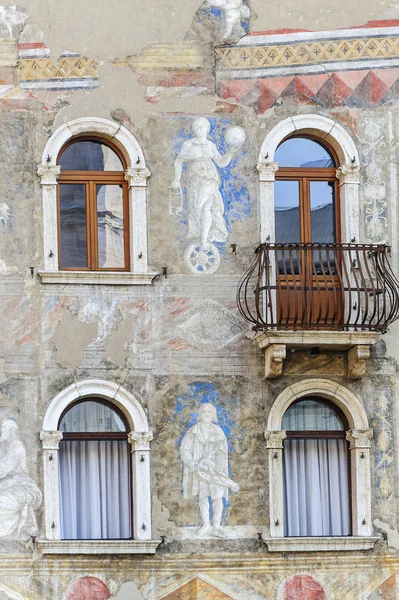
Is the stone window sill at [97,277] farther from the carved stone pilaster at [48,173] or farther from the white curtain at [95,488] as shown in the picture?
the white curtain at [95,488]

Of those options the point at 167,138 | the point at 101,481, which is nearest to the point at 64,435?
the point at 101,481

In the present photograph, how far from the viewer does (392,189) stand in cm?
2486

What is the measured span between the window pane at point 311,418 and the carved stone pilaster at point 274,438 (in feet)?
0.98

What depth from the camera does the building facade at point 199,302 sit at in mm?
23844

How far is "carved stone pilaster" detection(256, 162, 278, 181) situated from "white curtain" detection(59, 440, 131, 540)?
3.91 metres

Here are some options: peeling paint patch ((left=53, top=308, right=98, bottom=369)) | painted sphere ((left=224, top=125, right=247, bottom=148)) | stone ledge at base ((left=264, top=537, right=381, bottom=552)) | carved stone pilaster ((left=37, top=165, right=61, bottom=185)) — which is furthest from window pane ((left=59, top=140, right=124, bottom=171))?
stone ledge at base ((left=264, top=537, right=381, bottom=552))

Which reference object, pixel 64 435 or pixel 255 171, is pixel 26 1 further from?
pixel 64 435

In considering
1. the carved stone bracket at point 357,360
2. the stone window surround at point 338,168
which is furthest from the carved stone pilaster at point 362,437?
the stone window surround at point 338,168

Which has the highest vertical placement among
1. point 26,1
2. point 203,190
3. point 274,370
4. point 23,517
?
point 26,1

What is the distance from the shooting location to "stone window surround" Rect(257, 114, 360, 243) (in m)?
24.6

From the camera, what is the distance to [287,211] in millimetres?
Answer: 24844

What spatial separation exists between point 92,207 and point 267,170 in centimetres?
234

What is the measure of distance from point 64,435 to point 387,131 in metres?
5.85

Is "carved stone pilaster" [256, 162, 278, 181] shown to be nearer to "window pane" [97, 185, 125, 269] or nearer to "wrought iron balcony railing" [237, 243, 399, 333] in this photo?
"wrought iron balcony railing" [237, 243, 399, 333]
